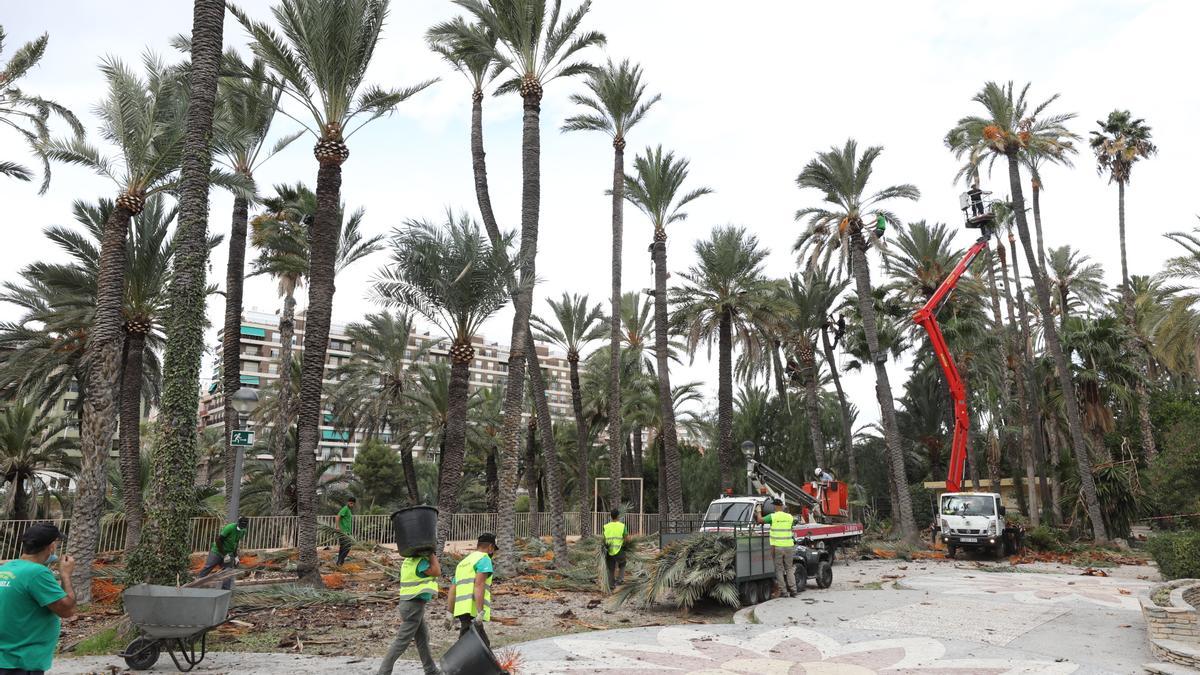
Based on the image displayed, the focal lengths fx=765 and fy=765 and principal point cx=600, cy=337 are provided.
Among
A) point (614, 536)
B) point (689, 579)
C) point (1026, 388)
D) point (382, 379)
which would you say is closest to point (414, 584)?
point (689, 579)

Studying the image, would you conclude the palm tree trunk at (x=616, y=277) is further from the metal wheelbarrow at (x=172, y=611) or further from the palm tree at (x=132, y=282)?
the metal wheelbarrow at (x=172, y=611)

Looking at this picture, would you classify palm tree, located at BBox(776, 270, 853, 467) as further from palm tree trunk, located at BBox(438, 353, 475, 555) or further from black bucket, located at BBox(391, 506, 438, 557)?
black bucket, located at BBox(391, 506, 438, 557)

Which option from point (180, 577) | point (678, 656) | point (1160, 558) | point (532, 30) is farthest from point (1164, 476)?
point (180, 577)

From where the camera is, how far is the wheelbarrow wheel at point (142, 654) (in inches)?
325

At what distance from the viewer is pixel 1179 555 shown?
1594 centimetres

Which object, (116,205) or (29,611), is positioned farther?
(116,205)

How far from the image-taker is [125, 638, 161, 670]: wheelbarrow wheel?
826cm

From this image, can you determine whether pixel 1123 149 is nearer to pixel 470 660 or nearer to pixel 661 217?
pixel 661 217

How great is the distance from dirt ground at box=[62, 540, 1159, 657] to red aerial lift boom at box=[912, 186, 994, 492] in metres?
5.51

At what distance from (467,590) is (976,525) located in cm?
2201

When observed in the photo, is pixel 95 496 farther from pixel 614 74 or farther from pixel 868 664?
pixel 614 74

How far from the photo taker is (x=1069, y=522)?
30.2 metres

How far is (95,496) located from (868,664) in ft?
48.0

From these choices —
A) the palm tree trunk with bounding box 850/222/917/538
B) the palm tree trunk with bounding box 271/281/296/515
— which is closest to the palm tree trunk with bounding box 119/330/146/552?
the palm tree trunk with bounding box 271/281/296/515
